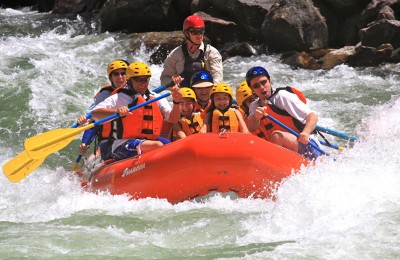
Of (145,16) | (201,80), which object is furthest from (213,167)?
(145,16)

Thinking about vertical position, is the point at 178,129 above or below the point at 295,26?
below

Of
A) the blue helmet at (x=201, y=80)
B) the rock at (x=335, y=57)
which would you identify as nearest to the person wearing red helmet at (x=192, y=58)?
the blue helmet at (x=201, y=80)

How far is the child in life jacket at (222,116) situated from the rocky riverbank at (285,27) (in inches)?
273

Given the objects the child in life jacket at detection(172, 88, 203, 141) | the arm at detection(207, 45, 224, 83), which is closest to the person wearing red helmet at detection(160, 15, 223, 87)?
the arm at detection(207, 45, 224, 83)

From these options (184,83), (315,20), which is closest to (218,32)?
(315,20)

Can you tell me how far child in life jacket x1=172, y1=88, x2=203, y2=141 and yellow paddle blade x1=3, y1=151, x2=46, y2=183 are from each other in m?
1.39

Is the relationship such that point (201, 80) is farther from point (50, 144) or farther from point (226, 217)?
point (226, 217)

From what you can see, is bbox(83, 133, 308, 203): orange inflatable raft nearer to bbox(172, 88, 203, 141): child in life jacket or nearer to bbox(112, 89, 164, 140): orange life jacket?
bbox(112, 89, 164, 140): orange life jacket

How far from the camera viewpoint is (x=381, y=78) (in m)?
12.6

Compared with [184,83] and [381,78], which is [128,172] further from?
[381,78]

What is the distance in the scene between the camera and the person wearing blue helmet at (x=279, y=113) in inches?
260

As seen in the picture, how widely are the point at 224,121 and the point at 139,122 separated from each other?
2.79 ft

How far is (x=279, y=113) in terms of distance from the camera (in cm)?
678

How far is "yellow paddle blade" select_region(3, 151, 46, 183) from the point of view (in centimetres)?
711
